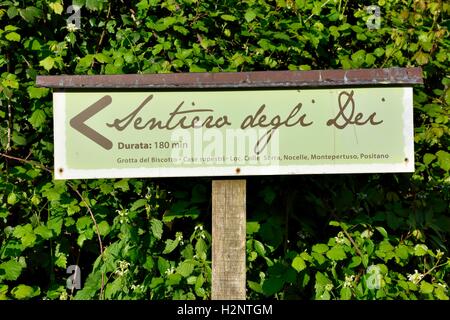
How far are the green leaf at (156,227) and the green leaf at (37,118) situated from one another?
2.22ft

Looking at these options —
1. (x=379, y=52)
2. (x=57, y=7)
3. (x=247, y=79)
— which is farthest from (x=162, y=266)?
(x=379, y=52)

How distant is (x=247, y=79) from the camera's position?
6.52 ft

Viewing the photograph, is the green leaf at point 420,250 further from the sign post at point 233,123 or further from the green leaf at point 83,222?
the green leaf at point 83,222

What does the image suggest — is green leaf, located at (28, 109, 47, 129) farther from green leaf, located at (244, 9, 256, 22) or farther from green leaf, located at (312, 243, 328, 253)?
green leaf, located at (312, 243, 328, 253)

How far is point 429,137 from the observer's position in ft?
9.04

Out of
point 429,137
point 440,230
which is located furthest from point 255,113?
point 440,230

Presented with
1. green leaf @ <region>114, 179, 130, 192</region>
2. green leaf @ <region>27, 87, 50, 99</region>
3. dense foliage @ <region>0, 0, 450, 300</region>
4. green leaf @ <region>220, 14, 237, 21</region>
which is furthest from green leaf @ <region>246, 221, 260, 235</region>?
green leaf @ <region>27, 87, 50, 99</region>

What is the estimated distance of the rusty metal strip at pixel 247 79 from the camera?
197 cm

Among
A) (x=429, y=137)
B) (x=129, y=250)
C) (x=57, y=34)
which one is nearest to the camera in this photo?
(x=129, y=250)

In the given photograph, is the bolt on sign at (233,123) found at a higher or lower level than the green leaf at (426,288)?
higher

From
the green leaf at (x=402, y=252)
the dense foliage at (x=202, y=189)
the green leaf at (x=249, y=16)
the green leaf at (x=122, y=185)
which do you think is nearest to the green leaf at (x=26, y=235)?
the dense foliage at (x=202, y=189)

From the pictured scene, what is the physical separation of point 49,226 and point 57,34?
1022 millimetres

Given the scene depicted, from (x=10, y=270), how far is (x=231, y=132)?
1.22 m

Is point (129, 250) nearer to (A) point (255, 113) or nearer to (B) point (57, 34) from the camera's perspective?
(A) point (255, 113)
